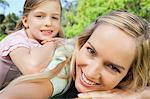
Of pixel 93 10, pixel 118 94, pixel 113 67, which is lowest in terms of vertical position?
pixel 93 10

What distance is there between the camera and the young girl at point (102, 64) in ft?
4.98

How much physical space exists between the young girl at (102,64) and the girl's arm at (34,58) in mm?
276

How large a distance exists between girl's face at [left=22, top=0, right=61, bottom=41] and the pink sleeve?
3.3 inches

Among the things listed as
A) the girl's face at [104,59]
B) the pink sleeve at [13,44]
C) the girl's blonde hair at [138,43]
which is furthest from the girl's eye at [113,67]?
the pink sleeve at [13,44]

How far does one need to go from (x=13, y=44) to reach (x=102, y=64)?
0.79m

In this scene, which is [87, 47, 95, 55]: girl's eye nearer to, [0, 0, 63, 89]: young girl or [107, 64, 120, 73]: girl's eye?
[107, 64, 120, 73]: girl's eye

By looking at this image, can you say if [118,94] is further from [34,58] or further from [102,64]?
[34,58]

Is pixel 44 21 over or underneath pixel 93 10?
over

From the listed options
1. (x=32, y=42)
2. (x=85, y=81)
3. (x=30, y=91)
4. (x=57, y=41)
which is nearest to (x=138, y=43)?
(x=85, y=81)

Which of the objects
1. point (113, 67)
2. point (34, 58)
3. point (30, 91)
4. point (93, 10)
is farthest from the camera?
point (93, 10)

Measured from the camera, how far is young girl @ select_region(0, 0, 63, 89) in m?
2.06

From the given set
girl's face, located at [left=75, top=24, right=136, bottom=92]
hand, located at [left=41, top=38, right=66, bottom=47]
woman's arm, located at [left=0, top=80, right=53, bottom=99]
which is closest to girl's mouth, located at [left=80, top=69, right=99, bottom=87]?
girl's face, located at [left=75, top=24, right=136, bottom=92]

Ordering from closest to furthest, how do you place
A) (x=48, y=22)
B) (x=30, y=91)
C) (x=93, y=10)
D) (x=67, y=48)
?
(x=30, y=91), (x=67, y=48), (x=48, y=22), (x=93, y=10)

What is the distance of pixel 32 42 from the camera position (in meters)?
2.23
